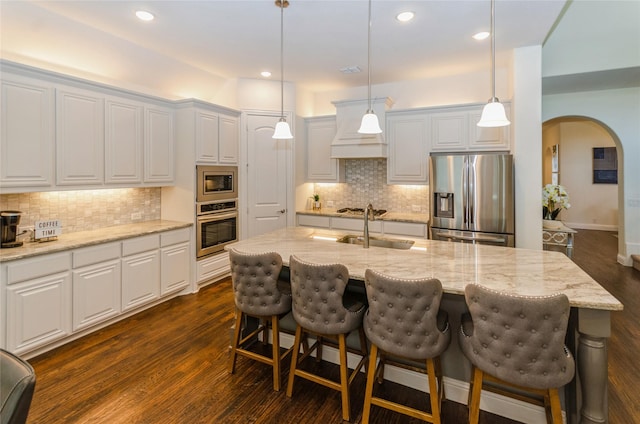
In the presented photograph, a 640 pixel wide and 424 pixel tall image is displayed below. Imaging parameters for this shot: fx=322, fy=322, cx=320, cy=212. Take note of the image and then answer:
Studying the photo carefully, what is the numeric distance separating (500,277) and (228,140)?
379 cm

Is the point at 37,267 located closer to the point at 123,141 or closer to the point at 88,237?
the point at 88,237

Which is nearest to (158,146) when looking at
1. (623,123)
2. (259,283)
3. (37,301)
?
(37,301)

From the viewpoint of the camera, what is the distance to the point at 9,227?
104 inches

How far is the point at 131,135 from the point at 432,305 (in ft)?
11.6

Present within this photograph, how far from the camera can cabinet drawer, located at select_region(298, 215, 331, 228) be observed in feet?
16.4

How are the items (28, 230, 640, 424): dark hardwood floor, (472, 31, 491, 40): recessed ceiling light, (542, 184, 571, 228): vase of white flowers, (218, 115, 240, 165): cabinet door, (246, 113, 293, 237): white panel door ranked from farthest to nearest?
(246, 113, 293, 237): white panel door, (542, 184, 571, 228): vase of white flowers, (218, 115, 240, 165): cabinet door, (472, 31, 491, 40): recessed ceiling light, (28, 230, 640, 424): dark hardwood floor

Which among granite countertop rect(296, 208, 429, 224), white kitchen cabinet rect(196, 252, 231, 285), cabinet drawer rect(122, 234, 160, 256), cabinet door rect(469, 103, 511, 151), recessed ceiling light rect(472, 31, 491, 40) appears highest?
recessed ceiling light rect(472, 31, 491, 40)

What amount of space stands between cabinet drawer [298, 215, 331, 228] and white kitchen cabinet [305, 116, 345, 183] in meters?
0.67

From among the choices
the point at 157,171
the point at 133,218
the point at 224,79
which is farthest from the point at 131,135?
the point at 224,79

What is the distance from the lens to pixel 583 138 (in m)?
8.31

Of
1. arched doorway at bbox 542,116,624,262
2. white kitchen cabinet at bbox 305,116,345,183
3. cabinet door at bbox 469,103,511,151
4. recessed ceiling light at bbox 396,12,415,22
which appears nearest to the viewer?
recessed ceiling light at bbox 396,12,415,22

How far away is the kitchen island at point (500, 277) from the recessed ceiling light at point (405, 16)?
81.3 inches

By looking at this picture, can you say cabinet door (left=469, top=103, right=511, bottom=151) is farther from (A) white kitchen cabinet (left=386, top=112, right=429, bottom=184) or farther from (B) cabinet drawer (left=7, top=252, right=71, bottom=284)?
(B) cabinet drawer (left=7, top=252, right=71, bottom=284)

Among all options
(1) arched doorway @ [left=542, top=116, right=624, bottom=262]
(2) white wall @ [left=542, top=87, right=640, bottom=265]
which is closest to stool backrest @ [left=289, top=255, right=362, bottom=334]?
(2) white wall @ [left=542, top=87, right=640, bottom=265]
